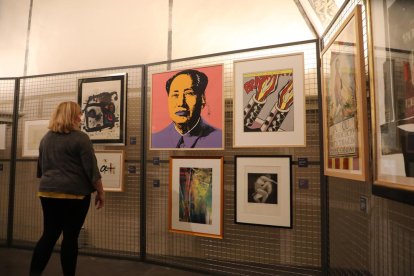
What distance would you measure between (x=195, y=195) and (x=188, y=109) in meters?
0.85

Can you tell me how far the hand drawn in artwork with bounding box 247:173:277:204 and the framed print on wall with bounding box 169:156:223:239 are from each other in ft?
0.93

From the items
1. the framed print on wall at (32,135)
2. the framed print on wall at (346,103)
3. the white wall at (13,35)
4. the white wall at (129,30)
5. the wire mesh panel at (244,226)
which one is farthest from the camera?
the white wall at (13,35)

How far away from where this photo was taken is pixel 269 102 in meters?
2.54

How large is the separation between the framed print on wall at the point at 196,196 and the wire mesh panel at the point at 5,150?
2514 millimetres

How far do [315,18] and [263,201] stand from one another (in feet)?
5.83

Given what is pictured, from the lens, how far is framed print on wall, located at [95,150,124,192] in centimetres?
323

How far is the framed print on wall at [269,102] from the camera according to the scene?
244 cm

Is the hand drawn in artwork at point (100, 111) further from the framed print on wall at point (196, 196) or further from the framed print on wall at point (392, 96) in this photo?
the framed print on wall at point (392, 96)

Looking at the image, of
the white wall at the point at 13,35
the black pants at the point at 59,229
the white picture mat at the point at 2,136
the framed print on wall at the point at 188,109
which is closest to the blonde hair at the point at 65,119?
the black pants at the point at 59,229

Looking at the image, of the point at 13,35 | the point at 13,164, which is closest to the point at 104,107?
the point at 13,164

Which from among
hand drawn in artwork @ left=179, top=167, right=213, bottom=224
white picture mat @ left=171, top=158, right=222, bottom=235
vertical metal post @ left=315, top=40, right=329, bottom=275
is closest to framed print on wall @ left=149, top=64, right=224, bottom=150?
white picture mat @ left=171, top=158, right=222, bottom=235

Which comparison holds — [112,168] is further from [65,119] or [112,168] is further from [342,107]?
[342,107]

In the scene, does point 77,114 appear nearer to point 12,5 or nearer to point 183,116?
point 183,116

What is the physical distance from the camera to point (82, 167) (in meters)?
2.27
